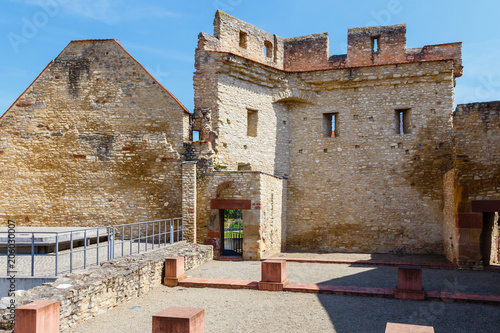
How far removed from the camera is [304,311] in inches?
318

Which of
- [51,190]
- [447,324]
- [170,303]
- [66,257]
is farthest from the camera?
[51,190]

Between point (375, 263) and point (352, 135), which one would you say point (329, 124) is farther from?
point (375, 263)

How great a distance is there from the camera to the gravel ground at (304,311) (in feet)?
23.5

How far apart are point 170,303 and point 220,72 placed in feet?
32.3

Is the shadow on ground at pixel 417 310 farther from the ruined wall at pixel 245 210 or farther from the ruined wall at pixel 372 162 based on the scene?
the ruined wall at pixel 372 162

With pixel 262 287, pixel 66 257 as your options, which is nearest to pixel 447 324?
pixel 262 287

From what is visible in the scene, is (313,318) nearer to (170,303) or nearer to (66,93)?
(170,303)

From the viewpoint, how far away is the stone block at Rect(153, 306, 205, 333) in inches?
215

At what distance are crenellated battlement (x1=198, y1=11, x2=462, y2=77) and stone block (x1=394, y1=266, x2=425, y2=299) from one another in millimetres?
11098

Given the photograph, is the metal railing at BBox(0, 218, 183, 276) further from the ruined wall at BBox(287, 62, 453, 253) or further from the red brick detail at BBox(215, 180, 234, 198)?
the ruined wall at BBox(287, 62, 453, 253)

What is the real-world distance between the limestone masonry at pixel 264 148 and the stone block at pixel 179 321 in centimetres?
869

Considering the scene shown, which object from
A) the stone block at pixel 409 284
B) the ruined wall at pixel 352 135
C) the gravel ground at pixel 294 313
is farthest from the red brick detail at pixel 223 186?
the stone block at pixel 409 284

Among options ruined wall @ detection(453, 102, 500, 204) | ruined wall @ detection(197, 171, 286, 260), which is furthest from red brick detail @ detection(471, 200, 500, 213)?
ruined wall @ detection(197, 171, 286, 260)

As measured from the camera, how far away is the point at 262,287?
9.80 metres
